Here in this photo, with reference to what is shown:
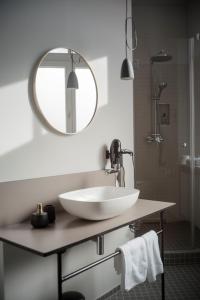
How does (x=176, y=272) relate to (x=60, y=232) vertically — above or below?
below

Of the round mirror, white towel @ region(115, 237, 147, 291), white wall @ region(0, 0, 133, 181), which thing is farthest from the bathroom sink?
the round mirror

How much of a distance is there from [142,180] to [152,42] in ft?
5.35

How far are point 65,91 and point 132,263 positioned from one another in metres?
1.16

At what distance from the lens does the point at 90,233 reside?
5.15 ft

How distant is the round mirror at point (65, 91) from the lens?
1955 mm

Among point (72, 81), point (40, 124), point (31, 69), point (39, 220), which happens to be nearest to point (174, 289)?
point (39, 220)

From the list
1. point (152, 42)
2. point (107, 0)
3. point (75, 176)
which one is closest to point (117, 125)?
point (75, 176)

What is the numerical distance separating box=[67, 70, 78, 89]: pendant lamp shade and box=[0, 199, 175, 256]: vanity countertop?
0.85 m

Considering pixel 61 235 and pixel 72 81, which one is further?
pixel 72 81

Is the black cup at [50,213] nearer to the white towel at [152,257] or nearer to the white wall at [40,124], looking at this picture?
the white wall at [40,124]

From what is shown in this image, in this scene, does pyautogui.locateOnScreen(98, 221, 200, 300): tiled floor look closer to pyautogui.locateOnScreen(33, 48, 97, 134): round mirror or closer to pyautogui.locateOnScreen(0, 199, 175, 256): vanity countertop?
pyautogui.locateOnScreen(0, 199, 175, 256): vanity countertop

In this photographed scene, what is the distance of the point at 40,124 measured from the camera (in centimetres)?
196

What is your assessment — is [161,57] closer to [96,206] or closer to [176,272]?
[176,272]

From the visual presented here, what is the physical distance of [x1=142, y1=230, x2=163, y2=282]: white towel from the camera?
1.96 m
